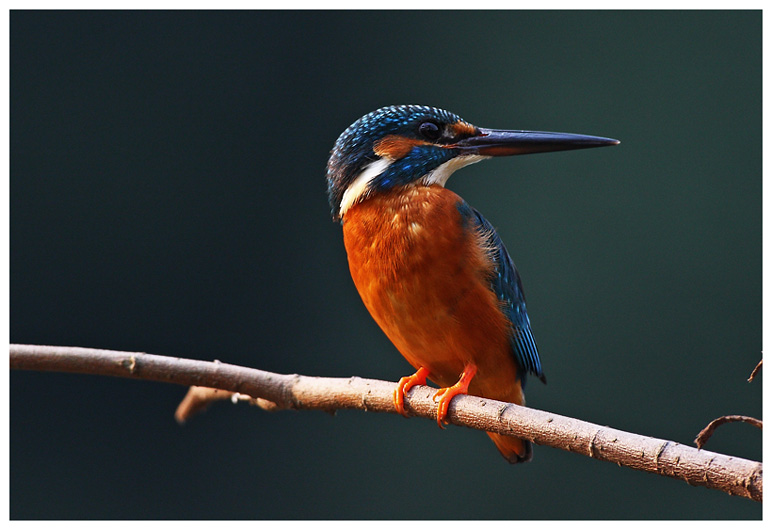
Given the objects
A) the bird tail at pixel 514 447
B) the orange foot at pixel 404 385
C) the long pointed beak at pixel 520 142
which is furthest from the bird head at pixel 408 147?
the bird tail at pixel 514 447

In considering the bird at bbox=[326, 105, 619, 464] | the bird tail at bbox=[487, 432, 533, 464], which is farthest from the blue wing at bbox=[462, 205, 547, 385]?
the bird tail at bbox=[487, 432, 533, 464]

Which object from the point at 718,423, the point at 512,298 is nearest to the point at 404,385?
the point at 512,298

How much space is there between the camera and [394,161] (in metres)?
1.15

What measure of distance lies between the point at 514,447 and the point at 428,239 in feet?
1.37

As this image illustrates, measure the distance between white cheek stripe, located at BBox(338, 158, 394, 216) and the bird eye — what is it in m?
0.07

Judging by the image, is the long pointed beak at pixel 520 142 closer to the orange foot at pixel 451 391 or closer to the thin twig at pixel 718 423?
the orange foot at pixel 451 391

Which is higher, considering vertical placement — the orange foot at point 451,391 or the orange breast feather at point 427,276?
the orange breast feather at point 427,276

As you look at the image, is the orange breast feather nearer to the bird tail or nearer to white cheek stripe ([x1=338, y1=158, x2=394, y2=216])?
white cheek stripe ([x1=338, y1=158, x2=394, y2=216])

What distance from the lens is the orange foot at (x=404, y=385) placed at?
1.13m

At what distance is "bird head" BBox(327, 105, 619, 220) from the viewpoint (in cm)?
115

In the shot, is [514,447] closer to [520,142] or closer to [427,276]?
[427,276]

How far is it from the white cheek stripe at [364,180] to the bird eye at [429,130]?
0.23ft

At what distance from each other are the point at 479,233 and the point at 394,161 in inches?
6.9

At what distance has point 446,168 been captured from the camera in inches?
46.5
